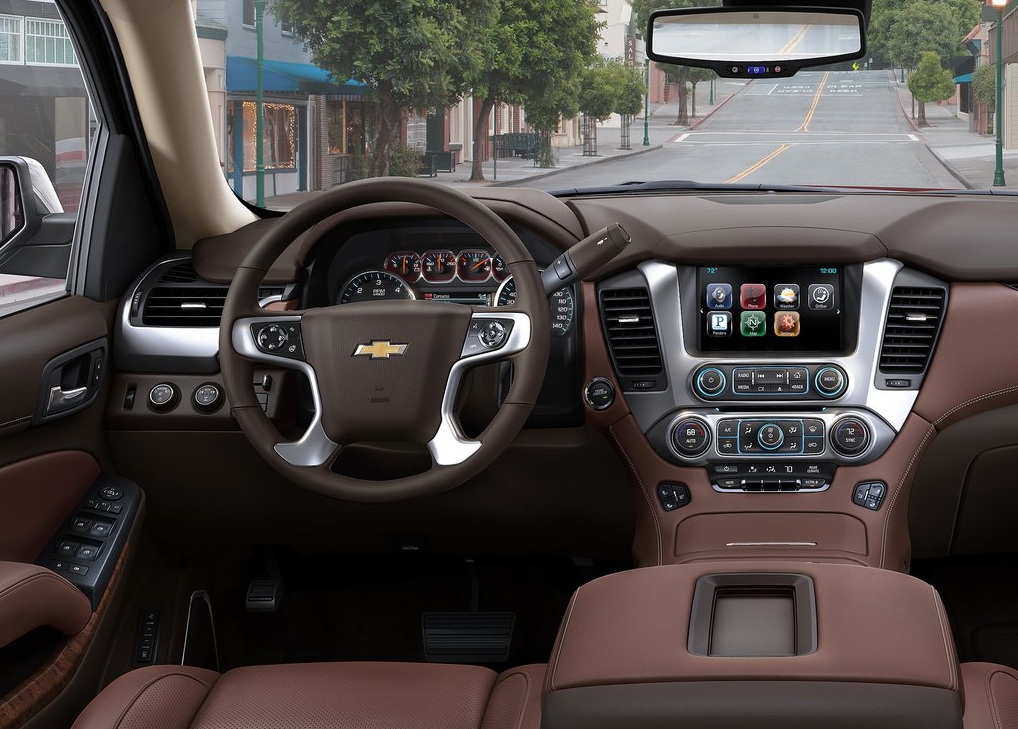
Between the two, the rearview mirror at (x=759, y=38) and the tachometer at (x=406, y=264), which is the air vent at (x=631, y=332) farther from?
the rearview mirror at (x=759, y=38)

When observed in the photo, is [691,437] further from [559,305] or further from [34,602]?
[34,602]

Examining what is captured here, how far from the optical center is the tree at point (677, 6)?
116 inches

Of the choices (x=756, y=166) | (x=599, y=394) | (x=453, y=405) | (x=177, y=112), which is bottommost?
(x=599, y=394)

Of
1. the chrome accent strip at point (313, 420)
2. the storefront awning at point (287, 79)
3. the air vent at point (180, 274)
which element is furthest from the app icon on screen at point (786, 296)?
the storefront awning at point (287, 79)

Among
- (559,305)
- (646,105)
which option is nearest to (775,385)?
(559,305)

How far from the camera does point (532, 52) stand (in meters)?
4.45

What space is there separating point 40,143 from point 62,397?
0.75m

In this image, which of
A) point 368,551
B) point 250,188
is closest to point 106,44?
point 250,188

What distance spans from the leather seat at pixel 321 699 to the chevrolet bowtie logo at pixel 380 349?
2.04 feet

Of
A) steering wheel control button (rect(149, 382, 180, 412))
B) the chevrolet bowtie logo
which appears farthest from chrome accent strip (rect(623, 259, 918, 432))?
steering wheel control button (rect(149, 382, 180, 412))

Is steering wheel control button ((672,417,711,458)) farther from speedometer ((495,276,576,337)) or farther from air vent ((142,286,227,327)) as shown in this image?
air vent ((142,286,227,327))

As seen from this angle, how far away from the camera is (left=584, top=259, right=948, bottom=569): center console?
113 inches

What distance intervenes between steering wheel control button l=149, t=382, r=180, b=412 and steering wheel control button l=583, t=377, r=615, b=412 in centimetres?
110

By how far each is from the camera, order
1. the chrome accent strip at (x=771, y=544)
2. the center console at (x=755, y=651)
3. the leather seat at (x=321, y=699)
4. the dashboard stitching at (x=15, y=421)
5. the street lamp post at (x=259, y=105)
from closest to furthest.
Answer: the center console at (x=755, y=651) < the leather seat at (x=321, y=699) < the dashboard stitching at (x=15, y=421) < the chrome accent strip at (x=771, y=544) < the street lamp post at (x=259, y=105)
